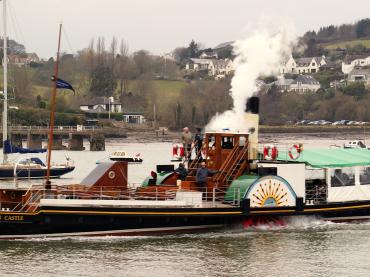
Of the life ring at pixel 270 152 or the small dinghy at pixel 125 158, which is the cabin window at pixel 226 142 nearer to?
the life ring at pixel 270 152

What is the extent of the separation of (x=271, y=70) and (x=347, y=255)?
36.2 feet

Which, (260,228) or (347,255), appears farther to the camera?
(260,228)

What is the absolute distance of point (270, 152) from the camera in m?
38.4

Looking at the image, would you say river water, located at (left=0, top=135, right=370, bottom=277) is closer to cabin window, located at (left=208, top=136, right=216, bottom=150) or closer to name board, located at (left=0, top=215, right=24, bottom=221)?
name board, located at (left=0, top=215, right=24, bottom=221)

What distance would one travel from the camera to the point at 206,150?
37.9 metres

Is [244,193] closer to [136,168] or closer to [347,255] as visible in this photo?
[347,255]

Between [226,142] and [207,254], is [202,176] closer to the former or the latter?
[226,142]

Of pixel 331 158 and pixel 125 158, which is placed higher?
pixel 331 158

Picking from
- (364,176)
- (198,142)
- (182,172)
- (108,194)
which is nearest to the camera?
(108,194)

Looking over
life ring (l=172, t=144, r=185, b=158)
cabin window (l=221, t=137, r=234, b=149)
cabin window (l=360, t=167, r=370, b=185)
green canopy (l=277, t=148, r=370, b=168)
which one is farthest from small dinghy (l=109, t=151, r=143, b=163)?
cabin window (l=221, t=137, r=234, b=149)

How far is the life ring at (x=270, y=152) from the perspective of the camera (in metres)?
38.1

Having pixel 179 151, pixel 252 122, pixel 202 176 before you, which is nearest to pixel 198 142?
pixel 179 151

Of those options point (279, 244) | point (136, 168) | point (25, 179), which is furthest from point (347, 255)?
point (136, 168)

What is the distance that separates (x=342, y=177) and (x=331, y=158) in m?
0.97
